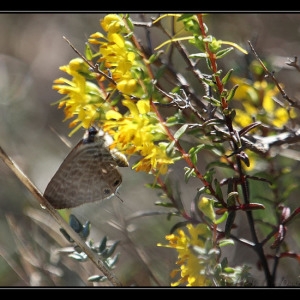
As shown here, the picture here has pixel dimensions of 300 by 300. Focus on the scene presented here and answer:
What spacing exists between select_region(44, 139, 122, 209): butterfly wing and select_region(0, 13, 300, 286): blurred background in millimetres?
148

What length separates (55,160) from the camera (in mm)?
2877

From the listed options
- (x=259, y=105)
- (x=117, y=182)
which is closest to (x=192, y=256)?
(x=117, y=182)

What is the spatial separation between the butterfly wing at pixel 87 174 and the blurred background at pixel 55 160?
148mm

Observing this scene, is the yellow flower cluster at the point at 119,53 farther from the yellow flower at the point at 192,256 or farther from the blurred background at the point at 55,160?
the blurred background at the point at 55,160

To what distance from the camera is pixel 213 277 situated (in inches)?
59.1

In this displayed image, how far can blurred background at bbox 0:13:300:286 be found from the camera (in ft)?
7.25

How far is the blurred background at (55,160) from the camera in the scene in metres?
2.21

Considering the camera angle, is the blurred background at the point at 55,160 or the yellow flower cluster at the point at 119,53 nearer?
the yellow flower cluster at the point at 119,53

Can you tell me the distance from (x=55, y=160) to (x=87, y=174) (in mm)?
968

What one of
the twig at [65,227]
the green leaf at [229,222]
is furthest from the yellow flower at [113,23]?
the green leaf at [229,222]

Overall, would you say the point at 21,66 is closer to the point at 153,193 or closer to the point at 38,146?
the point at 38,146

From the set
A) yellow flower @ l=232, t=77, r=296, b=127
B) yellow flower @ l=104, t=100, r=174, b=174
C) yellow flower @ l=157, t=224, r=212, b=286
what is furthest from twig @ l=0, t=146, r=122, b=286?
yellow flower @ l=232, t=77, r=296, b=127

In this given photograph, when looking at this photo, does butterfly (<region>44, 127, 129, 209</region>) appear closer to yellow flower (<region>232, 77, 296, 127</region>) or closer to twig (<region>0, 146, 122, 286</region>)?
twig (<region>0, 146, 122, 286</region>)

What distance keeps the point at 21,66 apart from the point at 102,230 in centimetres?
124
